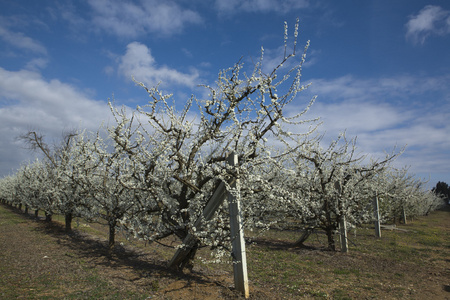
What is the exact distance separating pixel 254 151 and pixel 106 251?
26.4ft

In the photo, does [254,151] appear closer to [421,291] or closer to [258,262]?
[258,262]

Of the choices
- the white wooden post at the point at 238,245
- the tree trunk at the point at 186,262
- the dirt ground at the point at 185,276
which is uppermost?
the white wooden post at the point at 238,245

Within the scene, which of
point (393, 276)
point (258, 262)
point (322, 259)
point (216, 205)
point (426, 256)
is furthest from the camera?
point (426, 256)

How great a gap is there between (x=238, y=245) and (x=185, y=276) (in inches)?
92.7

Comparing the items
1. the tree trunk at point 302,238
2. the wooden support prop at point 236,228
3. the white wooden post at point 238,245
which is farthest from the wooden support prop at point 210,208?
the tree trunk at point 302,238

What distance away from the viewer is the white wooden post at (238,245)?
17.0ft

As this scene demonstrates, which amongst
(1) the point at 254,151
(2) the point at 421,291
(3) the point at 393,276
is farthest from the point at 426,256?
(1) the point at 254,151

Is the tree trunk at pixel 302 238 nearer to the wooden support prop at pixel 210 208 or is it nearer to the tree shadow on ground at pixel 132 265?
the tree shadow on ground at pixel 132 265

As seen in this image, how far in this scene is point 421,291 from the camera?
261 inches

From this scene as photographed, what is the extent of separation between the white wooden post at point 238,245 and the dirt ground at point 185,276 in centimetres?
25

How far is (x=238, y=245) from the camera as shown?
5230 mm

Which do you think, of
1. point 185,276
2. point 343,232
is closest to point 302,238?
point 343,232

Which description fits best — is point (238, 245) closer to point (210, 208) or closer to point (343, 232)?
point (210, 208)

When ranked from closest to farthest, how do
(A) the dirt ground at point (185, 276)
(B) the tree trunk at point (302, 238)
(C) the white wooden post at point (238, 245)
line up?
(C) the white wooden post at point (238, 245)
(A) the dirt ground at point (185, 276)
(B) the tree trunk at point (302, 238)
